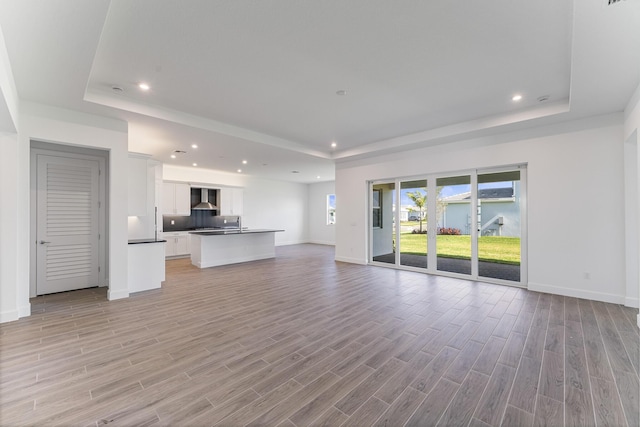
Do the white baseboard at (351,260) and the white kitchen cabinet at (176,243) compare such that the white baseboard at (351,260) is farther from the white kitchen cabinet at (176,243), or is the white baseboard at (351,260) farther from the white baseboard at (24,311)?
the white baseboard at (24,311)

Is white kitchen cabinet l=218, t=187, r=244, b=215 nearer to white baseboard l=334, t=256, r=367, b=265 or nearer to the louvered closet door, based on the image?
white baseboard l=334, t=256, r=367, b=265

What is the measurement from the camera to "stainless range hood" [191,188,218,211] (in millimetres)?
A: 9383

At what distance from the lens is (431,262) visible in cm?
607

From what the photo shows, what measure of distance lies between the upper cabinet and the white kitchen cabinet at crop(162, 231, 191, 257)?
3.65m

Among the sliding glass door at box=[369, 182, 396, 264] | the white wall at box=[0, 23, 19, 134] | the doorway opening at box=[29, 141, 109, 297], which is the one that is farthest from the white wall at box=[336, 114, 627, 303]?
the doorway opening at box=[29, 141, 109, 297]

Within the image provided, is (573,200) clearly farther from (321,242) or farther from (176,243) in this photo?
(176,243)

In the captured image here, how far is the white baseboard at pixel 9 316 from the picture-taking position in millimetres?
3382

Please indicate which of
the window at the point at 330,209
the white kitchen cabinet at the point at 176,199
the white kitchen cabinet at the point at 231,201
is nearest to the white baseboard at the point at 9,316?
the white kitchen cabinet at the point at 176,199

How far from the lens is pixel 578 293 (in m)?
4.37

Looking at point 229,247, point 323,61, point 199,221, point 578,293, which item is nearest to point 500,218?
point 578,293

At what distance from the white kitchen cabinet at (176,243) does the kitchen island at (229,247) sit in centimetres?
125

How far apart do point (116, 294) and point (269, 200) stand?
7.72 meters

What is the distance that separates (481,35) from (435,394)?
128 inches

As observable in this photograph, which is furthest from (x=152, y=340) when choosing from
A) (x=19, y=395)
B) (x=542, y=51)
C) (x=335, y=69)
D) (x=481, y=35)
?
(x=542, y=51)
